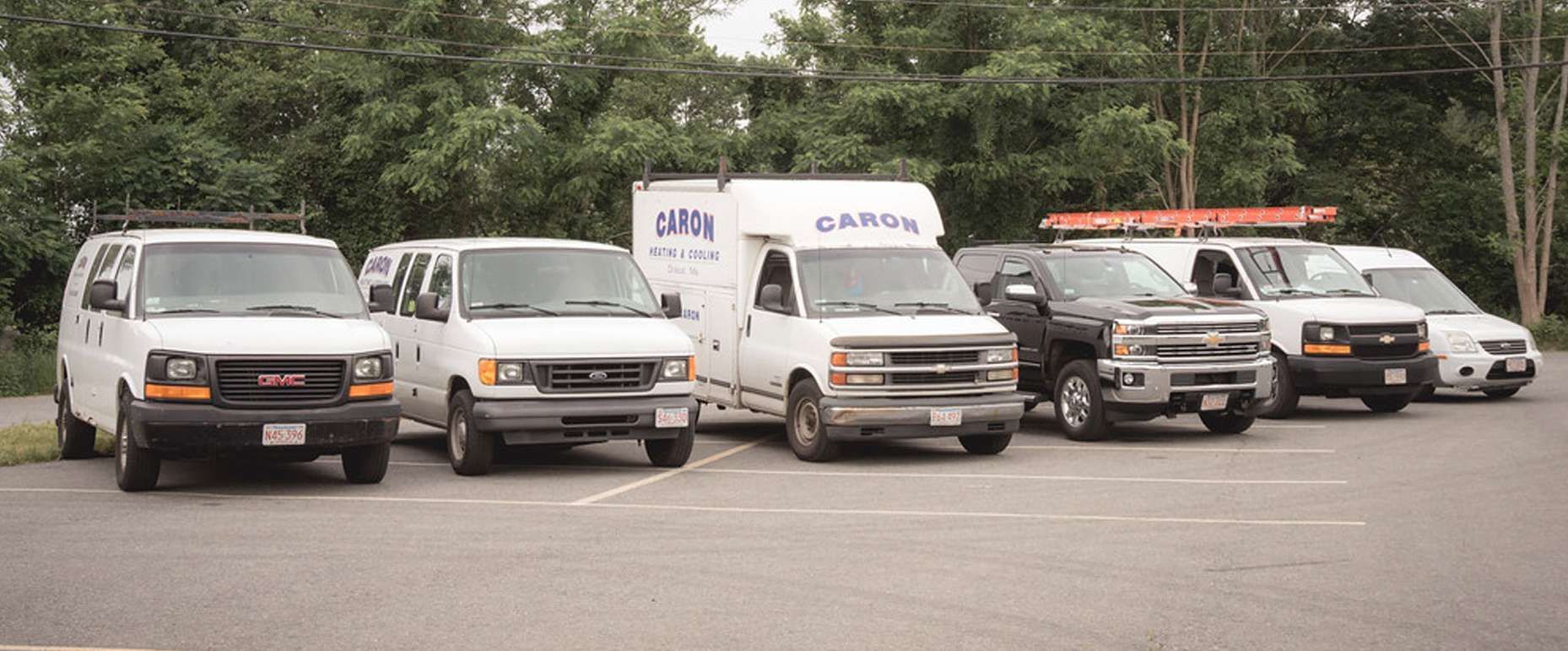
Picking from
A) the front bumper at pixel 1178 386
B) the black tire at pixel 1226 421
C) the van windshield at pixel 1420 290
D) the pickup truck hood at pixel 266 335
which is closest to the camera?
the pickup truck hood at pixel 266 335

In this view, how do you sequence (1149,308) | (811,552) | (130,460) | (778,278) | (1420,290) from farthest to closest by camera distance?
(1420,290) < (1149,308) < (778,278) < (130,460) < (811,552)

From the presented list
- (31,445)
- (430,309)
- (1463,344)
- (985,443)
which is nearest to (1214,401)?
(985,443)

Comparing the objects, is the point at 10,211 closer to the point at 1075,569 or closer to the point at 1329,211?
the point at 1329,211

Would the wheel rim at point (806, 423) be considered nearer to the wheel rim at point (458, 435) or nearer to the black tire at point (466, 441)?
the black tire at point (466, 441)

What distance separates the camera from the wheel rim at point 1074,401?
1807cm

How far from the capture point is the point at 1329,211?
76.2 ft

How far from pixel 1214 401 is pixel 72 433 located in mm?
10953

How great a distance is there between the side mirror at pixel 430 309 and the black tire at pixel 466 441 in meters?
0.72

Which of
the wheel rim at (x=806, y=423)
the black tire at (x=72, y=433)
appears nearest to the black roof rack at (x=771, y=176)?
the wheel rim at (x=806, y=423)

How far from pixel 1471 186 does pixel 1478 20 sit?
4.95 metres

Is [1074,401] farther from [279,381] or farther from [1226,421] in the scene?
[279,381]

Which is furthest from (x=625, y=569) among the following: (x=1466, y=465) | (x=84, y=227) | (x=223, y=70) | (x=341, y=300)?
(x=223, y=70)

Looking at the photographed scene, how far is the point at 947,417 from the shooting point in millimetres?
15547

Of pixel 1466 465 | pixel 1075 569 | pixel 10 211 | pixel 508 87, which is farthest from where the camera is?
pixel 508 87
